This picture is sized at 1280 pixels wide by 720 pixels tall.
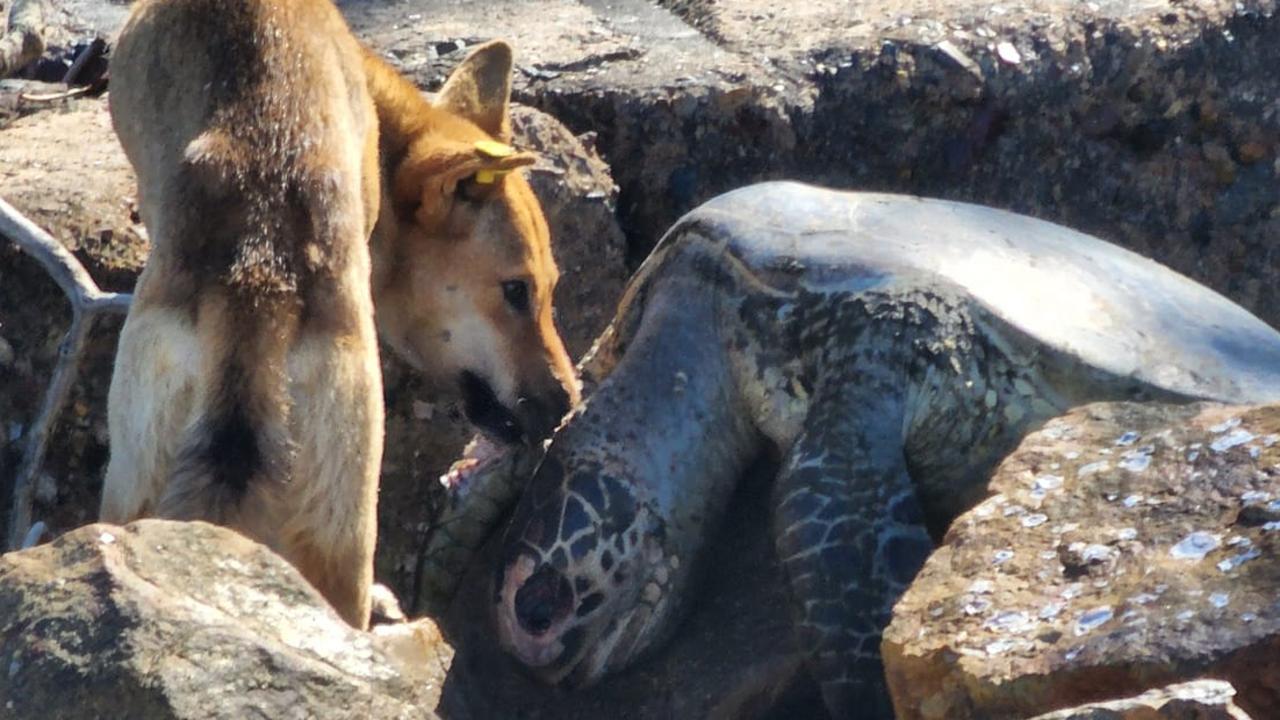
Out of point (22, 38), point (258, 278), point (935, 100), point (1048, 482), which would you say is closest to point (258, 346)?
point (258, 278)

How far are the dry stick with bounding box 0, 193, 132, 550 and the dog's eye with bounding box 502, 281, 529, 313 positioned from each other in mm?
954

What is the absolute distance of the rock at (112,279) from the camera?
16.0ft

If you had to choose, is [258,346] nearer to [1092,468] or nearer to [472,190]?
[472,190]

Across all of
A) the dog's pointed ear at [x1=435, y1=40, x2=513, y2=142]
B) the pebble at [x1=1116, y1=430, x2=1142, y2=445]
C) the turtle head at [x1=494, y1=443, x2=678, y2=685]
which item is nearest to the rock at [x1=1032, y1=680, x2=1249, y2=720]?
the pebble at [x1=1116, y1=430, x2=1142, y2=445]

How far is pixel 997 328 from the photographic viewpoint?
14.8 feet

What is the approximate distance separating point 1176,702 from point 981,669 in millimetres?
470

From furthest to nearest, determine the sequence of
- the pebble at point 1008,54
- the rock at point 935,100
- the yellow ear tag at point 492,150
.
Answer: the pebble at point 1008,54 < the rock at point 935,100 < the yellow ear tag at point 492,150

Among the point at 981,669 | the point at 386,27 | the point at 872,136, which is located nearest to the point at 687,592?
the point at 981,669

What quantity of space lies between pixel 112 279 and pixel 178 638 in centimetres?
221

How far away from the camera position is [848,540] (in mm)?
4055

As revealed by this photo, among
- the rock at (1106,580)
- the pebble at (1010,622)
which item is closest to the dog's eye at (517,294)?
the rock at (1106,580)

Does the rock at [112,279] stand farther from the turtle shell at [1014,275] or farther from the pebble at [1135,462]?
the pebble at [1135,462]

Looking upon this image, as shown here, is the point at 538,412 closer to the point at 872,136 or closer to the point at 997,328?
the point at 997,328

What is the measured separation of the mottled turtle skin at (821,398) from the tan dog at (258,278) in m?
0.70
